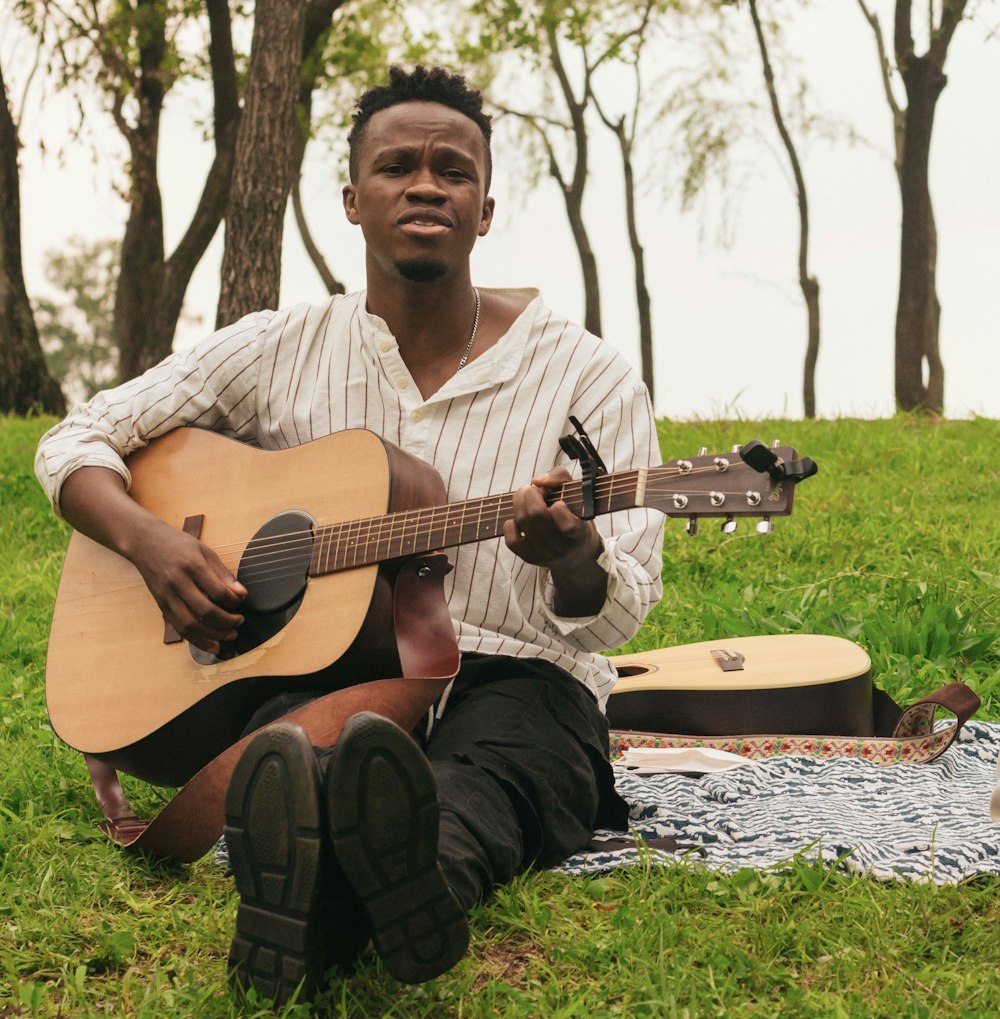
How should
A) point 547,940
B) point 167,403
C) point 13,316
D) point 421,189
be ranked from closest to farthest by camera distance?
point 547,940 < point 421,189 < point 167,403 < point 13,316

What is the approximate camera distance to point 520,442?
319cm

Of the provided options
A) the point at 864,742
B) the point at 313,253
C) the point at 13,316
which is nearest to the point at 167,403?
the point at 864,742

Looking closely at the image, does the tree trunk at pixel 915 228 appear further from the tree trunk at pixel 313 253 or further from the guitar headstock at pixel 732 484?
the guitar headstock at pixel 732 484

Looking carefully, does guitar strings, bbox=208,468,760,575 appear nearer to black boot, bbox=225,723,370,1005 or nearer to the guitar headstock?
the guitar headstock

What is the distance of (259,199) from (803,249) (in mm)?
10003

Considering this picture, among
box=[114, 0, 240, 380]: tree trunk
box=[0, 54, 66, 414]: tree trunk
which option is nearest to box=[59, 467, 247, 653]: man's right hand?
box=[0, 54, 66, 414]: tree trunk

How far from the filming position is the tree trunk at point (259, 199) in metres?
8.43

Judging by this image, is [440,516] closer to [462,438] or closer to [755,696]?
[462,438]

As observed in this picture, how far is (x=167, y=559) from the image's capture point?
3.05 meters

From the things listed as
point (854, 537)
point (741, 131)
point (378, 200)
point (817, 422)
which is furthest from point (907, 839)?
point (741, 131)

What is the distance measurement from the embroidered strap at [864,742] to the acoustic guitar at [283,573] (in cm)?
134

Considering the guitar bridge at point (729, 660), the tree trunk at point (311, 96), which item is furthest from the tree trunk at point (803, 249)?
the guitar bridge at point (729, 660)

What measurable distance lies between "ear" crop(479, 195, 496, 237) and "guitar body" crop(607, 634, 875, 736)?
59.5 inches

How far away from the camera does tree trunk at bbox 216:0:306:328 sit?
843 cm
